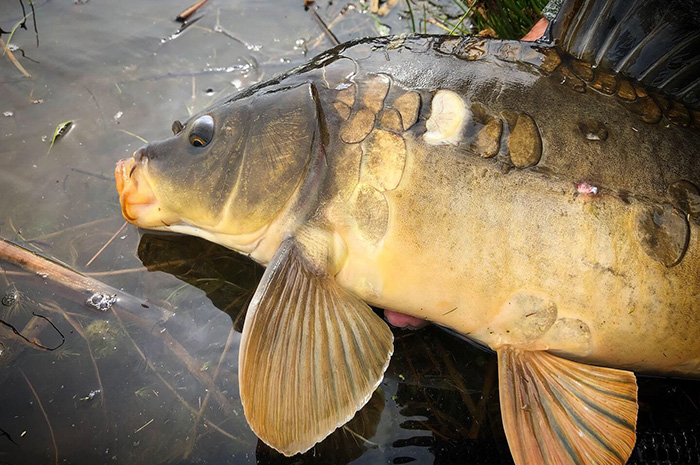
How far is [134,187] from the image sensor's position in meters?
2.58

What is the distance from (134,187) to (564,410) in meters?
1.98

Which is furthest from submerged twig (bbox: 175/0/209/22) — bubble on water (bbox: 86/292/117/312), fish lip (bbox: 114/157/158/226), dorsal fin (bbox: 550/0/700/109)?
dorsal fin (bbox: 550/0/700/109)

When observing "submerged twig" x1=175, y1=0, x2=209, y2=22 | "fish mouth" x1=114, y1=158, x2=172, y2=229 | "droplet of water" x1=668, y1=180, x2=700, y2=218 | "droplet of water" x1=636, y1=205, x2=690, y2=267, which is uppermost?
"droplet of water" x1=668, y1=180, x2=700, y2=218

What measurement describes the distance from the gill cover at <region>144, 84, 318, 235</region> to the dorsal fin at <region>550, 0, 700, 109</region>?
1.19 meters

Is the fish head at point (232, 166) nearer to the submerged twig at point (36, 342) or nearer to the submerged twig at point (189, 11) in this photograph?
the submerged twig at point (36, 342)

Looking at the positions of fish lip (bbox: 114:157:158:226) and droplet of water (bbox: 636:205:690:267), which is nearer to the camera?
droplet of water (bbox: 636:205:690:267)

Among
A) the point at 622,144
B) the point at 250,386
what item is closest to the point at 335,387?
the point at 250,386

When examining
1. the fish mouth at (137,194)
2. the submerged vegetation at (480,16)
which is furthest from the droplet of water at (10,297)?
the submerged vegetation at (480,16)

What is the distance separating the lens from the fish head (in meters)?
2.37

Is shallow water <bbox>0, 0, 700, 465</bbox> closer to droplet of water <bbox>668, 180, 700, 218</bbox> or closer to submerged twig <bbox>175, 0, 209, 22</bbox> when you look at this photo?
submerged twig <bbox>175, 0, 209, 22</bbox>

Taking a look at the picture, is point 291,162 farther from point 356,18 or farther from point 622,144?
point 356,18

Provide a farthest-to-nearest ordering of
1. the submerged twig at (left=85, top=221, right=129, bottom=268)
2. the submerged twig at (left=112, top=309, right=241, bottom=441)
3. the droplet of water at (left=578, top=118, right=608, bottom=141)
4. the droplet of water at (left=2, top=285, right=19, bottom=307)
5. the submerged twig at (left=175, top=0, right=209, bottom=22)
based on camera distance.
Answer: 1. the submerged twig at (left=175, top=0, right=209, bottom=22)
2. the submerged twig at (left=85, top=221, right=129, bottom=268)
3. the droplet of water at (left=2, top=285, right=19, bottom=307)
4. the submerged twig at (left=112, top=309, right=241, bottom=441)
5. the droplet of water at (left=578, top=118, right=608, bottom=141)

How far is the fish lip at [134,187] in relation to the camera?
2.56 meters

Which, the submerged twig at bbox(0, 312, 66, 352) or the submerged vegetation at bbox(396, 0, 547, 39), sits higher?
the submerged vegetation at bbox(396, 0, 547, 39)
